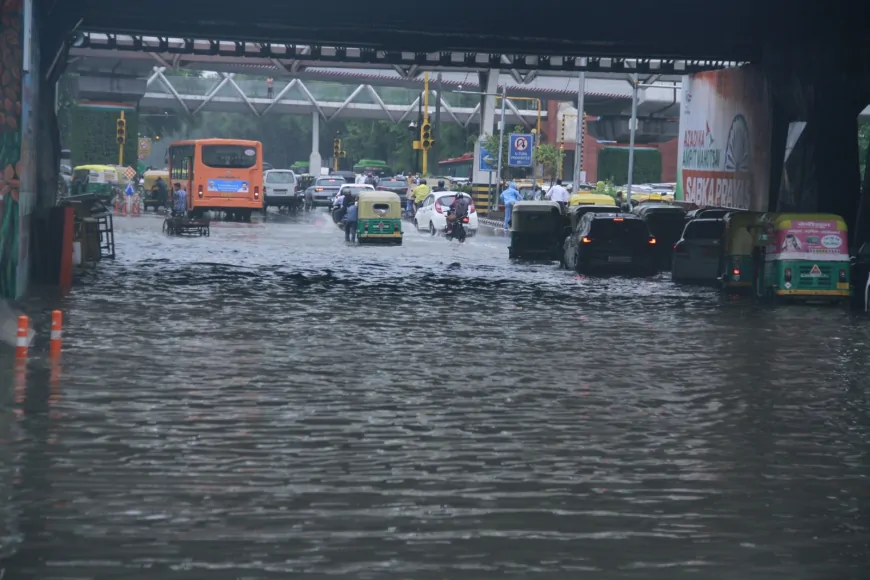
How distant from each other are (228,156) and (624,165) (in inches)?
2002

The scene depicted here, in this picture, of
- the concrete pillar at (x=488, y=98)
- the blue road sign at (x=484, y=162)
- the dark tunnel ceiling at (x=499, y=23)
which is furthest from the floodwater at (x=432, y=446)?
the blue road sign at (x=484, y=162)

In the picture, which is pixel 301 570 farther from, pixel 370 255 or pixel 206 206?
pixel 206 206

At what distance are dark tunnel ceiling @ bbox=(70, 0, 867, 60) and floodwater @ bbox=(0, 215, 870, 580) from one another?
10219mm

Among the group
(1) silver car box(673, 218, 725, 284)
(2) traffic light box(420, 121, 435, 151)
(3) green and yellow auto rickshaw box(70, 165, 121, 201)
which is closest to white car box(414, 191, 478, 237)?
(2) traffic light box(420, 121, 435, 151)

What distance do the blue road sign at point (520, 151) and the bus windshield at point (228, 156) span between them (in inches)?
500

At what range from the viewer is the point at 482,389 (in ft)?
50.7

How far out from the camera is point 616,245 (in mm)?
35438

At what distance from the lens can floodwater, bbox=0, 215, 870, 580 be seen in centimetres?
838

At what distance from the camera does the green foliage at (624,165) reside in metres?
107

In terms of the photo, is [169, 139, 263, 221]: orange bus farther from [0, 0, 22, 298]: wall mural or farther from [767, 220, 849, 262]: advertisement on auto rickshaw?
[0, 0, 22, 298]: wall mural

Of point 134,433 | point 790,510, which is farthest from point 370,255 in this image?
point 790,510

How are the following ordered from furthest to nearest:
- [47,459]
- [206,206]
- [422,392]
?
[206,206] < [422,392] < [47,459]

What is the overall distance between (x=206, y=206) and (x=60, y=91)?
27.3 metres

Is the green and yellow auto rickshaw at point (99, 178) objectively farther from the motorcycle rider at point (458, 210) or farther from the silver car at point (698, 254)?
the silver car at point (698, 254)
